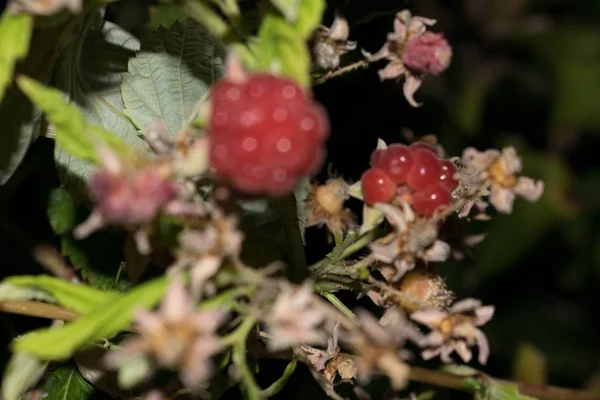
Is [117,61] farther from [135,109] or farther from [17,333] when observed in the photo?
[17,333]

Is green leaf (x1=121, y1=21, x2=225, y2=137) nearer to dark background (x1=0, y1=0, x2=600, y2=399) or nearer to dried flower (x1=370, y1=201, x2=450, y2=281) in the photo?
dried flower (x1=370, y1=201, x2=450, y2=281)

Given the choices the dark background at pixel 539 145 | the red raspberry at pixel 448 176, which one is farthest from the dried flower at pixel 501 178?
the dark background at pixel 539 145

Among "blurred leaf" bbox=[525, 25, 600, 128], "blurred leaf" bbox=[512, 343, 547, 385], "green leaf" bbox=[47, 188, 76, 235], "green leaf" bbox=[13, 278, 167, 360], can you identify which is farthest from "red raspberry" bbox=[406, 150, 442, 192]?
"blurred leaf" bbox=[525, 25, 600, 128]

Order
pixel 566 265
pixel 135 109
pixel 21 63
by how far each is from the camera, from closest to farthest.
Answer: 1. pixel 21 63
2. pixel 135 109
3. pixel 566 265

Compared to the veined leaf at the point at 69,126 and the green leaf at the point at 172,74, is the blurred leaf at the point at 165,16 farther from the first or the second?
the veined leaf at the point at 69,126

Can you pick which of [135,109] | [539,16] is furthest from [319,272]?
[539,16]

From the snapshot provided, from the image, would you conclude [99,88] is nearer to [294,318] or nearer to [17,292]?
[17,292]

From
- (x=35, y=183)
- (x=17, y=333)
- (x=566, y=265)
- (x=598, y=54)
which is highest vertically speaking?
(x=35, y=183)
